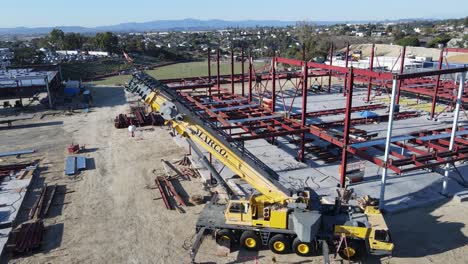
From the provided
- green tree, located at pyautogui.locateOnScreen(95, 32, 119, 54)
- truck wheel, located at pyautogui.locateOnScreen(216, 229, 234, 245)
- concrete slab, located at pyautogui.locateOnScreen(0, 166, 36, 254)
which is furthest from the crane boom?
green tree, located at pyautogui.locateOnScreen(95, 32, 119, 54)

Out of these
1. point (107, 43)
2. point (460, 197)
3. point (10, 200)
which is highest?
point (107, 43)

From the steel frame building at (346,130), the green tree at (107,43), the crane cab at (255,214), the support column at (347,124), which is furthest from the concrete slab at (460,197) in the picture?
the green tree at (107,43)

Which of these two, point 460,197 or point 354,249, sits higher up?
point 354,249

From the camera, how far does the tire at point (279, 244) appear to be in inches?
474

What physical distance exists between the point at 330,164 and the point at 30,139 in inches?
841

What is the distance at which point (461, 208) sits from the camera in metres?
15.2

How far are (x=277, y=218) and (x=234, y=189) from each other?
533cm

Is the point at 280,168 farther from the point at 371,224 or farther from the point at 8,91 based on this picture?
the point at 8,91

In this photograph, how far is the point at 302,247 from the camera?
39.3 feet

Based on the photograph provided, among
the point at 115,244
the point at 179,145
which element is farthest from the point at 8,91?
the point at 115,244

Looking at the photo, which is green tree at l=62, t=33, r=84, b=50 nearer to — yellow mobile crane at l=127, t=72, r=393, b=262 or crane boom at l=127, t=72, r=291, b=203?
crane boom at l=127, t=72, r=291, b=203

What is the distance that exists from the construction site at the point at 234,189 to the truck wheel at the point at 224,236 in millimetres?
42

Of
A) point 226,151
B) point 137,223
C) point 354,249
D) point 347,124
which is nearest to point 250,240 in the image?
point 226,151

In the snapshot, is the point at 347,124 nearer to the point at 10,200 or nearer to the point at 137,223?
the point at 137,223
